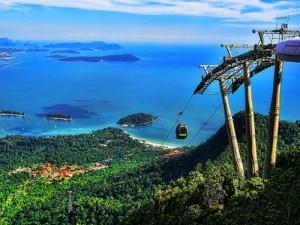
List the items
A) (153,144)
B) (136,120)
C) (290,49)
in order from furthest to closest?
(136,120), (153,144), (290,49)

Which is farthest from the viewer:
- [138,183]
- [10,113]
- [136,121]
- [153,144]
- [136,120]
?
[10,113]

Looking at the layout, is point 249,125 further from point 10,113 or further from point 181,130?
point 10,113

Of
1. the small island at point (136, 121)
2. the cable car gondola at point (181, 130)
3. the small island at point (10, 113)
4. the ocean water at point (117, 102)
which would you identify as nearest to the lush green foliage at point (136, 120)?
the small island at point (136, 121)

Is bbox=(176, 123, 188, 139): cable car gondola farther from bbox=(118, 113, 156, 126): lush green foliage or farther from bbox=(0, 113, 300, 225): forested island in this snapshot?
bbox=(118, 113, 156, 126): lush green foliage

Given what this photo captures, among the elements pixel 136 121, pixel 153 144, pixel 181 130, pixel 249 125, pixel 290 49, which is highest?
pixel 290 49

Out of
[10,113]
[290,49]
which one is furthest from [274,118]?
[10,113]
